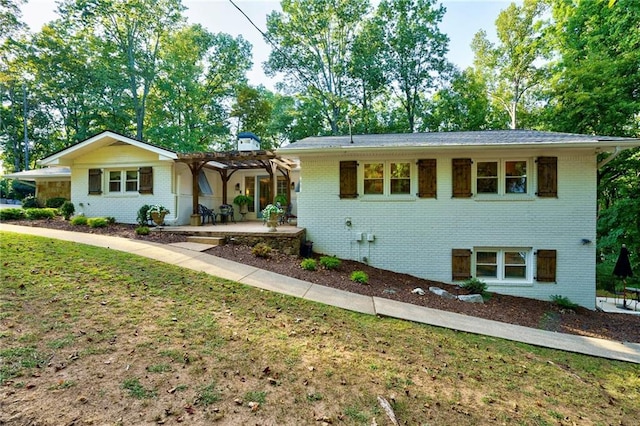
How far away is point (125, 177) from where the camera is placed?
1215cm

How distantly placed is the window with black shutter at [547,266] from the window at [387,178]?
4.25 meters

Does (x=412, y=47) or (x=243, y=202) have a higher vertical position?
(x=412, y=47)

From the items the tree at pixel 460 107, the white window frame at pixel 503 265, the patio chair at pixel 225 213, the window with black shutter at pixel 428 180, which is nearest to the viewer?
the white window frame at pixel 503 265

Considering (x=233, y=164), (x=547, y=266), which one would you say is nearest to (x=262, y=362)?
→ (x=547, y=266)

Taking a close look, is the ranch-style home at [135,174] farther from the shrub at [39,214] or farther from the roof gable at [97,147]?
the shrub at [39,214]

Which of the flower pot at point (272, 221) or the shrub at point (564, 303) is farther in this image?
the flower pot at point (272, 221)

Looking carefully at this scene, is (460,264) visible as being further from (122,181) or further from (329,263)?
(122,181)

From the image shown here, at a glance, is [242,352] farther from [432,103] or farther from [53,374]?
[432,103]

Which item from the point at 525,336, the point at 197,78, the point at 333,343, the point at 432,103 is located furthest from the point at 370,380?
the point at 197,78

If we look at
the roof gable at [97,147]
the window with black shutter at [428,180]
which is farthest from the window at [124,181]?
the window with black shutter at [428,180]

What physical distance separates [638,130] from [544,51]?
7928 mm

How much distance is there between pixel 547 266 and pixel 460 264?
241 cm

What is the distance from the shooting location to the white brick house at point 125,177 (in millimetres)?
11547

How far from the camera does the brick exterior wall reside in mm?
8445
